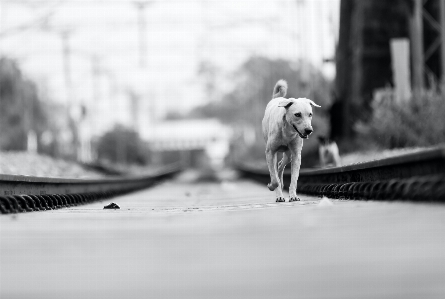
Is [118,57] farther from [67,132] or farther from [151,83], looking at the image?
[67,132]

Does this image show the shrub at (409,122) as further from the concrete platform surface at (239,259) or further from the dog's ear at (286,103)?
the concrete platform surface at (239,259)

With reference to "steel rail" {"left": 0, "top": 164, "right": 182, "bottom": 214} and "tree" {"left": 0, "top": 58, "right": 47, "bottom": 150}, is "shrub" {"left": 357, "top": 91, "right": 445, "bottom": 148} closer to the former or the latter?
"steel rail" {"left": 0, "top": 164, "right": 182, "bottom": 214}

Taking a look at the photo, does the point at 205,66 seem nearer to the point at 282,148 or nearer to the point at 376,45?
the point at 376,45

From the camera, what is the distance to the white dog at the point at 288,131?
27.7 feet

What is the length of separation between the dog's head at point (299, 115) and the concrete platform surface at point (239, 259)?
3.37 meters

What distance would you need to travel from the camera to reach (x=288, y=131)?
8906 millimetres

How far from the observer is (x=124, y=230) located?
194 inches

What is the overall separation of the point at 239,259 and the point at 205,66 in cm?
6121

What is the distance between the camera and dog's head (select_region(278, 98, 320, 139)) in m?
8.35

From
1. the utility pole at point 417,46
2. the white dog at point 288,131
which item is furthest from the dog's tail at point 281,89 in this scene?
the utility pole at point 417,46

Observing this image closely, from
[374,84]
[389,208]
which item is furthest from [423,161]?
[374,84]

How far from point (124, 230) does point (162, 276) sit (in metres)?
1.92

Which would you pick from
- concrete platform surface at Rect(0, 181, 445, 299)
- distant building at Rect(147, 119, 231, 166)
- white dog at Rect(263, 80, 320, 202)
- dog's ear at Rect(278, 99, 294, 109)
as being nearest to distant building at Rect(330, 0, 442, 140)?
white dog at Rect(263, 80, 320, 202)

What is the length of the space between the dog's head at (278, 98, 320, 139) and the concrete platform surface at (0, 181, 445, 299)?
337 cm
